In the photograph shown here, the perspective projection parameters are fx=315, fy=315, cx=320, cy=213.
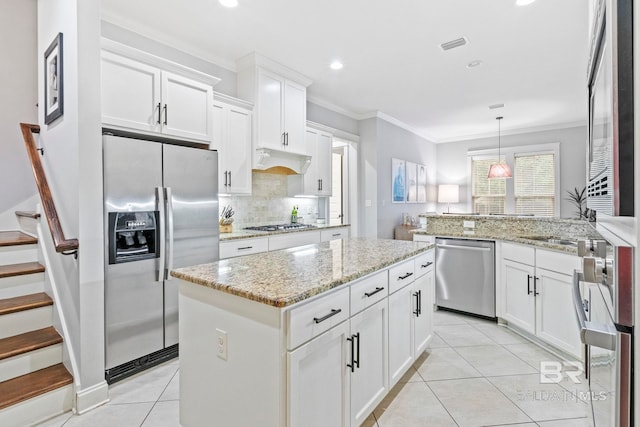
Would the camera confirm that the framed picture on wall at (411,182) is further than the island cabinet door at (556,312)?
Yes

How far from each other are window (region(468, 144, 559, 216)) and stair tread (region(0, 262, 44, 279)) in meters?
7.86

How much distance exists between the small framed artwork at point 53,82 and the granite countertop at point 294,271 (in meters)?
1.62

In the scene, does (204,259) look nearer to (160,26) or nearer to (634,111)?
(160,26)

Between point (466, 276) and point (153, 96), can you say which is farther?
point (466, 276)

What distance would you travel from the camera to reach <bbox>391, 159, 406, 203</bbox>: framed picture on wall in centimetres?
601

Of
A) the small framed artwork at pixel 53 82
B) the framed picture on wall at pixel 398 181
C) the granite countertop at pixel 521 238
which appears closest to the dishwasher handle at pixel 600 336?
the granite countertop at pixel 521 238

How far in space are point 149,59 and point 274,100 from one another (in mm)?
1506

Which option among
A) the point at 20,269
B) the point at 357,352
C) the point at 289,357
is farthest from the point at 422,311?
the point at 20,269

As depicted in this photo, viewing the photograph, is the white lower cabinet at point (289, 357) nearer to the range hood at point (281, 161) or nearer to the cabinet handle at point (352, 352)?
the cabinet handle at point (352, 352)

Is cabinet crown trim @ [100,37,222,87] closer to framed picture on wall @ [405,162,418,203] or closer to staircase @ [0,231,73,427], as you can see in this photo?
staircase @ [0,231,73,427]

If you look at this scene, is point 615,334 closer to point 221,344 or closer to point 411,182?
point 221,344

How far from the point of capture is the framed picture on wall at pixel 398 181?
19.7 feet

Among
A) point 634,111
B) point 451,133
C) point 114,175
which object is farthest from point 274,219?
point 451,133

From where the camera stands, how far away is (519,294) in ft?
9.85
